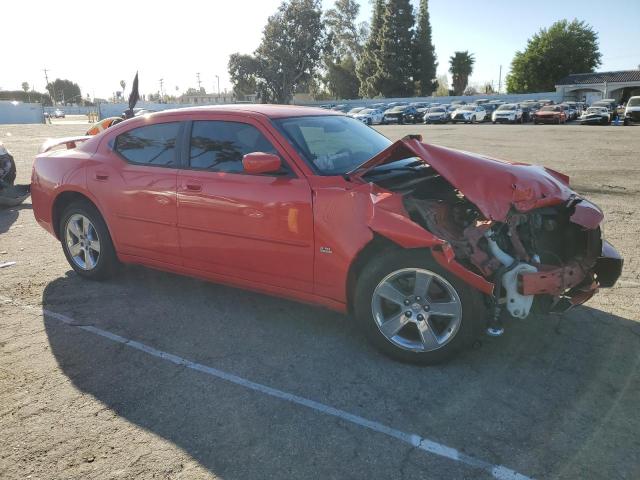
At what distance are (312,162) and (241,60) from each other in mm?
70905

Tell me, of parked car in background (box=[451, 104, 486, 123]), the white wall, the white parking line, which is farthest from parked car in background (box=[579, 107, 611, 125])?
the white wall

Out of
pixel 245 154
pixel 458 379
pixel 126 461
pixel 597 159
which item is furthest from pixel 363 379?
pixel 597 159

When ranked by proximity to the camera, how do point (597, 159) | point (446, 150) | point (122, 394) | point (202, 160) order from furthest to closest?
point (597, 159), point (202, 160), point (446, 150), point (122, 394)

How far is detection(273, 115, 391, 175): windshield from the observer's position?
3773mm

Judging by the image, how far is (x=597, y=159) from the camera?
14117 millimetres

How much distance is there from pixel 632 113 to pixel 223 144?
34.4 meters

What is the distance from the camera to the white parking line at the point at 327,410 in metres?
2.44

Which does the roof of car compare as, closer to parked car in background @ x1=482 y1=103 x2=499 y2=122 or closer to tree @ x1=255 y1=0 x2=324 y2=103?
parked car in background @ x1=482 y1=103 x2=499 y2=122

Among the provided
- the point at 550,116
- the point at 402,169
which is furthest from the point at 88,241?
the point at 550,116

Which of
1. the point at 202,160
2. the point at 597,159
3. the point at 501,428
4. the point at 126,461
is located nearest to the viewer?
the point at 126,461

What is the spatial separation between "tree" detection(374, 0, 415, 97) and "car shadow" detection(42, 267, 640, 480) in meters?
66.9

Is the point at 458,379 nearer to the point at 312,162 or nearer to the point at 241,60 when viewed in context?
the point at 312,162

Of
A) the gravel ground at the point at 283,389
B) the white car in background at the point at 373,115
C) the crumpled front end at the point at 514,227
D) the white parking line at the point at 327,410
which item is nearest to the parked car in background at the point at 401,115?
the white car in background at the point at 373,115

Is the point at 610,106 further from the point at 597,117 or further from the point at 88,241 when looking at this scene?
the point at 88,241
